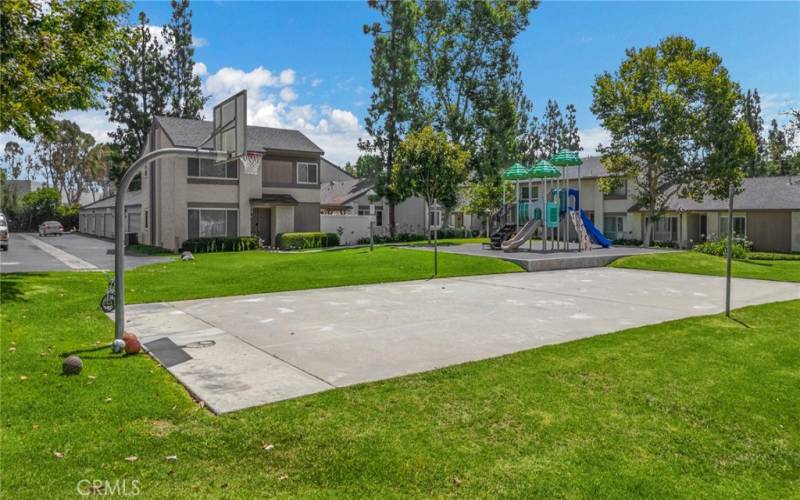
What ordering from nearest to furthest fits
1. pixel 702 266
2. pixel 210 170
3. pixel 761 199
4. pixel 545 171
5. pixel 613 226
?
pixel 702 266, pixel 545 171, pixel 210 170, pixel 761 199, pixel 613 226

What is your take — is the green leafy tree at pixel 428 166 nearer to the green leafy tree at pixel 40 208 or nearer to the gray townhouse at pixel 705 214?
the gray townhouse at pixel 705 214

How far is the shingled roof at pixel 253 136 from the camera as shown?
28.6 m

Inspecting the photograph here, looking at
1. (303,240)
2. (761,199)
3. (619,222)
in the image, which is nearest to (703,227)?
(761,199)

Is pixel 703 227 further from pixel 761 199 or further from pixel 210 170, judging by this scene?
pixel 210 170

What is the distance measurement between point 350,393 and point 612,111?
34.1 meters

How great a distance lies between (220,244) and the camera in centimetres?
2744

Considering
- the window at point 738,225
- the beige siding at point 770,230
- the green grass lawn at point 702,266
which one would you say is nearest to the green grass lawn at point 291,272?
the green grass lawn at point 702,266

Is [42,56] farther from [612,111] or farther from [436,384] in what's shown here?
[612,111]

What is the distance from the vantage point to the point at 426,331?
8336 mm

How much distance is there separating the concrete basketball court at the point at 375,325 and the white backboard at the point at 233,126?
3002mm

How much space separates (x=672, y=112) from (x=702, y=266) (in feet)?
53.1

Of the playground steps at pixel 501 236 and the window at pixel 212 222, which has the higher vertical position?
the window at pixel 212 222

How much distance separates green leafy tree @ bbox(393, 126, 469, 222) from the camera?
98.1 ft

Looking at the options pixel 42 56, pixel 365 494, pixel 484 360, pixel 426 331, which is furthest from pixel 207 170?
pixel 365 494
